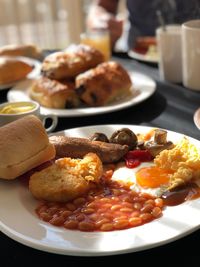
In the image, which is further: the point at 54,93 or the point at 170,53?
the point at 170,53

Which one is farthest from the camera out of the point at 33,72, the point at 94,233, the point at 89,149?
the point at 33,72

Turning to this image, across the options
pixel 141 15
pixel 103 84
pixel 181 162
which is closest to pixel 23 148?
pixel 181 162

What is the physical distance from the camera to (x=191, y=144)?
3.39ft

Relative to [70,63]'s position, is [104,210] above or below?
below

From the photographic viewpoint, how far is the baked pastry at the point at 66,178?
910 millimetres

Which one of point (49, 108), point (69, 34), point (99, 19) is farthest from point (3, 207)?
point (69, 34)

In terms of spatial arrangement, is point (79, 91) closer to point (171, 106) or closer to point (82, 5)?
point (171, 106)

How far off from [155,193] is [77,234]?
209mm

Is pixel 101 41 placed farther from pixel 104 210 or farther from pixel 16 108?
pixel 104 210

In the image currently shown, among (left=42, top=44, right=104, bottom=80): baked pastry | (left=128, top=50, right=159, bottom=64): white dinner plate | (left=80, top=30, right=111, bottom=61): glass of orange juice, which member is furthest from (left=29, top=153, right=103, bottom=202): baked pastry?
(left=80, top=30, right=111, bottom=61): glass of orange juice

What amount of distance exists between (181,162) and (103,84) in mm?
609

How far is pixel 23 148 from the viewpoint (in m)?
0.99


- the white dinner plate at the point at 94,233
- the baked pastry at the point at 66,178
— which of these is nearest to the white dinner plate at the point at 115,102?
the baked pastry at the point at 66,178

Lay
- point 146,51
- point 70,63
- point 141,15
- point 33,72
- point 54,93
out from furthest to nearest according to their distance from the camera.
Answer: point 141,15 → point 146,51 → point 33,72 → point 70,63 → point 54,93
